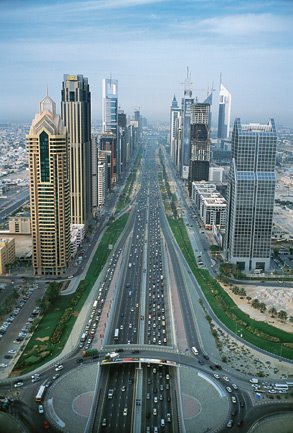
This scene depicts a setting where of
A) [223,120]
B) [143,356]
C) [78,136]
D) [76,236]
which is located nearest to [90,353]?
[143,356]

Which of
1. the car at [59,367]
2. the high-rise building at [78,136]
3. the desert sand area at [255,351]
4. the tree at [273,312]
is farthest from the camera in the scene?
the high-rise building at [78,136]

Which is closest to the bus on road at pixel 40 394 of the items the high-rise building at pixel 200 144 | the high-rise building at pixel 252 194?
the high-rise building at pixel 252 194

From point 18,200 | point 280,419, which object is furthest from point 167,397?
point 18,200

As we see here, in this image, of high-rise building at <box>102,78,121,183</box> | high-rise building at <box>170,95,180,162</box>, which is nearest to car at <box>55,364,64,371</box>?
high-rise building at <box>102,78,121,183</box>

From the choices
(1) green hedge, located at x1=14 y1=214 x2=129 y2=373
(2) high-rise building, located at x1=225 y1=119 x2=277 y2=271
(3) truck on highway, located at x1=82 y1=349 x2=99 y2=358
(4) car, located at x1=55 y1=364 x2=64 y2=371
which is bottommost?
(1) green hedge, located at x1=14 y1=214 x2=129 y2=373

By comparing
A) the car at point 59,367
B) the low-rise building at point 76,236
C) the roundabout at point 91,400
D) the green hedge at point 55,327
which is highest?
the low-rise building at point 76,236

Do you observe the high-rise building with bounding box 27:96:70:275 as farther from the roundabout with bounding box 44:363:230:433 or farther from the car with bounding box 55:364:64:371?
the roundabout with bounding box 44:363:230:433

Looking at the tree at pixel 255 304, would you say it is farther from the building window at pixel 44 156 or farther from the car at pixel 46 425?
the car at pixel 46 425

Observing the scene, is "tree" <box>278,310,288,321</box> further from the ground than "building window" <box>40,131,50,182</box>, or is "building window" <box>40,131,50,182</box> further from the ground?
"building window" <box>40,131,50,182</box>
